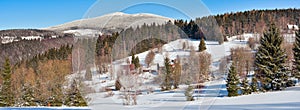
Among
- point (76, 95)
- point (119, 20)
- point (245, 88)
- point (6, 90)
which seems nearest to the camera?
point (119, 20)

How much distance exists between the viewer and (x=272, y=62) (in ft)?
40.9

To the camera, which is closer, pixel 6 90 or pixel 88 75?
pixel 88 75

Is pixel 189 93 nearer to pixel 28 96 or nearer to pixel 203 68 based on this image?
pixel 203 68

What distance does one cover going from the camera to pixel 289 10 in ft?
156

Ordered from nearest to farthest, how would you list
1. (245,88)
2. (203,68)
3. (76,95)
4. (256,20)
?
(203,68) → (76,95) → (245,88) → (256,20)

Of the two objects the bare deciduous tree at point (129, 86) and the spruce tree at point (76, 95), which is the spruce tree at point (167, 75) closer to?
the bare deciduous tree at point (129, 86)

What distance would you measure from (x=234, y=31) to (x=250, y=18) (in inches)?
267

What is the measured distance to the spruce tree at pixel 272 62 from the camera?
1210 centimetres

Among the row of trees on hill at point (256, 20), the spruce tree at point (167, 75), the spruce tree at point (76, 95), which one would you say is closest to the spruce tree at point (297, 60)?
the spruce tree at point (76, 95)

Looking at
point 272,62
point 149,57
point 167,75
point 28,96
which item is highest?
point 149,57

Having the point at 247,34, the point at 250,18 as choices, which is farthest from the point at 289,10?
the point at 247,34

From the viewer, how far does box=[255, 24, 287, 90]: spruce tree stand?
12102mm

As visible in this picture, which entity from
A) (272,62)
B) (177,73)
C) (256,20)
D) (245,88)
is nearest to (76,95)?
(177,73)

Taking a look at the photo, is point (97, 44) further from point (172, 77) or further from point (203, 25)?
point (203, 25)
